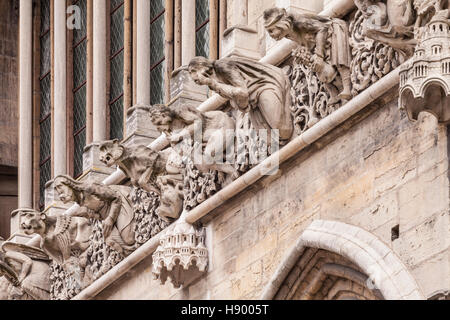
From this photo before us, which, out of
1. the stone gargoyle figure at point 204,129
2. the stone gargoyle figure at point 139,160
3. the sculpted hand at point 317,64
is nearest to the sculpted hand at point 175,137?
the stone gargoyle figure at point 204,129

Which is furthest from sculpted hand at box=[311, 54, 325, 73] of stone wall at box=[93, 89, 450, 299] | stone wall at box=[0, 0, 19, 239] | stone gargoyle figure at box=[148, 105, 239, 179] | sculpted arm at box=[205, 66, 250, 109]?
stone wall at box=[0, 0, 19, 239]

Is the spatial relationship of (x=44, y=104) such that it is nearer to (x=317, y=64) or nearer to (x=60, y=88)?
(x=60, y=88)

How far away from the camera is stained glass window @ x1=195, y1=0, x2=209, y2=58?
19836 mm

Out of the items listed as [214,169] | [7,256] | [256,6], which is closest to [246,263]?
[214,169]

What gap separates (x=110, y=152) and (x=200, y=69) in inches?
70.9

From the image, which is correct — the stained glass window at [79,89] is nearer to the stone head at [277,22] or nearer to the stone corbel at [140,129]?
the stone corbel at [140,129]

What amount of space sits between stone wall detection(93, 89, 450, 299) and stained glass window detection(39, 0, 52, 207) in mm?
3893

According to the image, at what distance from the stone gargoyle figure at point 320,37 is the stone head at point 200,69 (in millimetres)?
709

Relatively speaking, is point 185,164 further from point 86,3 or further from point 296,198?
point 86,3

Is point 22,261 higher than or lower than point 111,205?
lower

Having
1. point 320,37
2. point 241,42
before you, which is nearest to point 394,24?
point 320,37

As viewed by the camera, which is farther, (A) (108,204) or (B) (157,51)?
(B) (157,51)

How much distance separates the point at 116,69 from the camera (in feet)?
70.3
